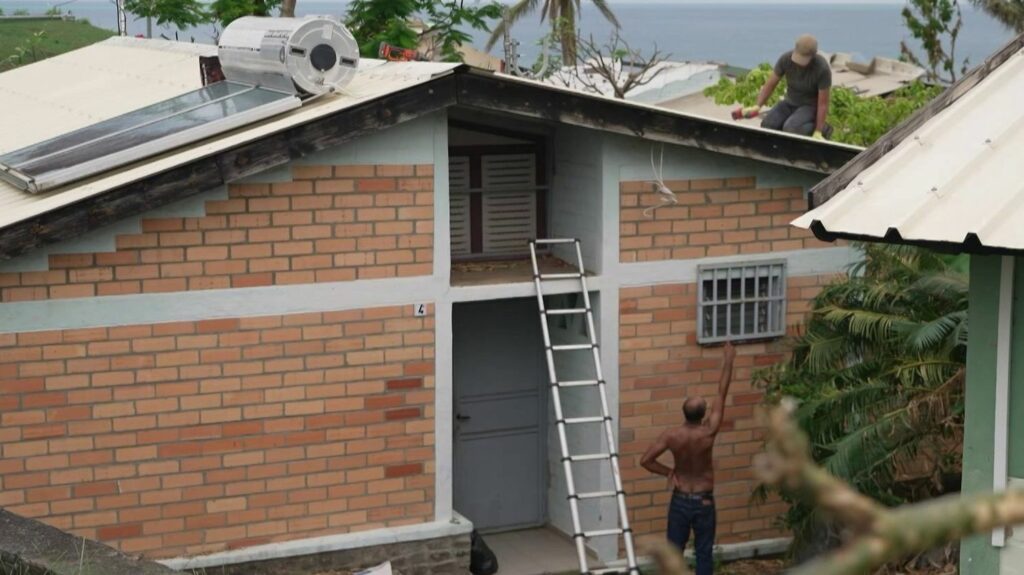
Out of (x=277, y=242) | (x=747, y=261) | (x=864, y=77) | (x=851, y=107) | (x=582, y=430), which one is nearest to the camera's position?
(x=277, y=242)

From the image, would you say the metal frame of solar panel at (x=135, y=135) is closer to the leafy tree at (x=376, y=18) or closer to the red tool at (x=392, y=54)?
the red tool at (x=392, y=54)

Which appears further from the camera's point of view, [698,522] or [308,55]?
[308,55]

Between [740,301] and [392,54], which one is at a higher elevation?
[392,54]

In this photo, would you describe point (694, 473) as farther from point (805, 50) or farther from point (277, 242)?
point (805, 50)

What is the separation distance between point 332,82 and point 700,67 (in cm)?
2726

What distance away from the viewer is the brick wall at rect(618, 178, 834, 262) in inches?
499

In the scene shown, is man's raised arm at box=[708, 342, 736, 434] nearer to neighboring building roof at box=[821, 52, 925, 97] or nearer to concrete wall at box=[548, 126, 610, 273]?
concrete wall at box=[548, 126, 610, 273]

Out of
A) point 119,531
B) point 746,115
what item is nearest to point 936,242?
point 119,531

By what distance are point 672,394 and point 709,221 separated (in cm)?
149

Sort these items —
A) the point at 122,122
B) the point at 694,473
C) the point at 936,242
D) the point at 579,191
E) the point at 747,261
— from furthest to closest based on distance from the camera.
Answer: the point at 747,261, the point at 579,191, the point at 122,122, the point at 694,473, the point at 936,242

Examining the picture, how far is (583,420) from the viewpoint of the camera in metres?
12.1

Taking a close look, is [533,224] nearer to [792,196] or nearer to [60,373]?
[792,196]

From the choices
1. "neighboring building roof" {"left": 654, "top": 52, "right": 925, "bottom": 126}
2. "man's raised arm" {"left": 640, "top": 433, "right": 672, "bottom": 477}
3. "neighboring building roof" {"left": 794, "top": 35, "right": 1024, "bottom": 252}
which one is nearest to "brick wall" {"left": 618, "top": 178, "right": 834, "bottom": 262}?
"man's raised arm" {"left": 640, "top": 433, "right": 672, "bottom": 477}

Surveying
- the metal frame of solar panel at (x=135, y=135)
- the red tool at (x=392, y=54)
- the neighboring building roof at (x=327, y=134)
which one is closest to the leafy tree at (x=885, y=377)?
the neighboring building roof at (x=327, y=134)
